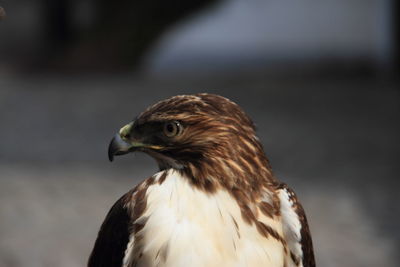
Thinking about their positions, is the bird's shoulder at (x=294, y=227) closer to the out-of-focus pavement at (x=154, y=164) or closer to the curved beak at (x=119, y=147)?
the curved beak at (x=119, y=147)

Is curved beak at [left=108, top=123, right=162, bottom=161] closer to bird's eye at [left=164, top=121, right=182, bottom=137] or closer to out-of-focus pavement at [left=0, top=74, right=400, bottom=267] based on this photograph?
bird's eye at [left=164, top=121, right=182, bottom=137]

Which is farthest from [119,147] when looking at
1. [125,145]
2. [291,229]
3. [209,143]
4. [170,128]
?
[291,229]

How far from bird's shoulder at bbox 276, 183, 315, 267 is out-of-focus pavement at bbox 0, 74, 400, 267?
3141mm

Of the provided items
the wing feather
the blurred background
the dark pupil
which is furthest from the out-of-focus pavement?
the dark pupil

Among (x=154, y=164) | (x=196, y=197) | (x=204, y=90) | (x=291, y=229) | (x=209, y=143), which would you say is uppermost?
(x=209, y=143)

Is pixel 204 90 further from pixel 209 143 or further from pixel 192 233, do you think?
pixel 192 233

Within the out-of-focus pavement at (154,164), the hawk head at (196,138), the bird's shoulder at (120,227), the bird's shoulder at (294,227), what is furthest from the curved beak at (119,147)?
the out-of-focus pavement at (154,164)

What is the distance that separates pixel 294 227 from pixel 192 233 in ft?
1.38

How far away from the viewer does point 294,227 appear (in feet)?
9.46

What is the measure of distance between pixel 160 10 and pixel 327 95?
4.84 meters

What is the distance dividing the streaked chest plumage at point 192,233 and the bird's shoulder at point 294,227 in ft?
0.40

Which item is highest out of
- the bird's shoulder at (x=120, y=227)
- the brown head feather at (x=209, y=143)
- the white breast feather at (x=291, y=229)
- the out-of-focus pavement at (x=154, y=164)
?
the brown head feather at (x=209, y=143)

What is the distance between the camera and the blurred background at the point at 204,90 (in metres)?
6.89

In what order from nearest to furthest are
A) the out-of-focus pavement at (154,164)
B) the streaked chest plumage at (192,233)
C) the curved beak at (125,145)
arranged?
the streaked chest plumage at (192,233) → the curved beak at (125,145) → the out-of-focus pavement at (154,164)
